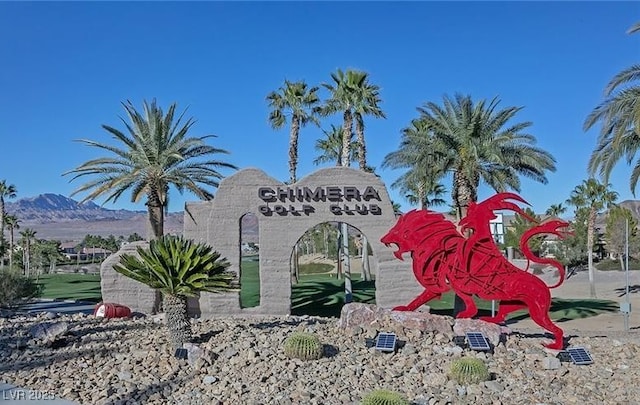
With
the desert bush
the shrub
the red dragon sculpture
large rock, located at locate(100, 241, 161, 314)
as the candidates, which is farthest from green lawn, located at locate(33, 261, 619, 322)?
the desert bush

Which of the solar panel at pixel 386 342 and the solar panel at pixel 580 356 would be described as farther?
the solar panel at pixel 386 342

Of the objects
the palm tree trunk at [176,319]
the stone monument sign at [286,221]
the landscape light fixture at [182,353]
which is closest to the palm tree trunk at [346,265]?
the stone monument sign at [286,221]

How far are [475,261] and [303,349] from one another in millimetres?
5009

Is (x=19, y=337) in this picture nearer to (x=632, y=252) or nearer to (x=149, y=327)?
(x=149, y=327)

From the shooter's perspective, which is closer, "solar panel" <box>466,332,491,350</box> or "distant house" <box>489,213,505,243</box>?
"solar panel" <box>466,332,491,350</box>

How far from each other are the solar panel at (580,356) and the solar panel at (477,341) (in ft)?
5.44

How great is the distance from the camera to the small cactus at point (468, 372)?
34.3ft

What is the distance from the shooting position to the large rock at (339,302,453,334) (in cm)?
1355

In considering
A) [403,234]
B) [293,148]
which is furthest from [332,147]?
[403,234]

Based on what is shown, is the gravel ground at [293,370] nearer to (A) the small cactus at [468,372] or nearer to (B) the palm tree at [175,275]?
(A) the small cactus at [468,372]

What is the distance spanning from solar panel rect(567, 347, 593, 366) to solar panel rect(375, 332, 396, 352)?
140 inches

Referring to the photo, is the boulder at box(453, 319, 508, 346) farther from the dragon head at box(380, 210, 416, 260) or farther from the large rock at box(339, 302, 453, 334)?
the dragon head at box(380, 210, 416, 260)

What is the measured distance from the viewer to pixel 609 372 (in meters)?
11.5

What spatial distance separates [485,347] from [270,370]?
4.37 meters
